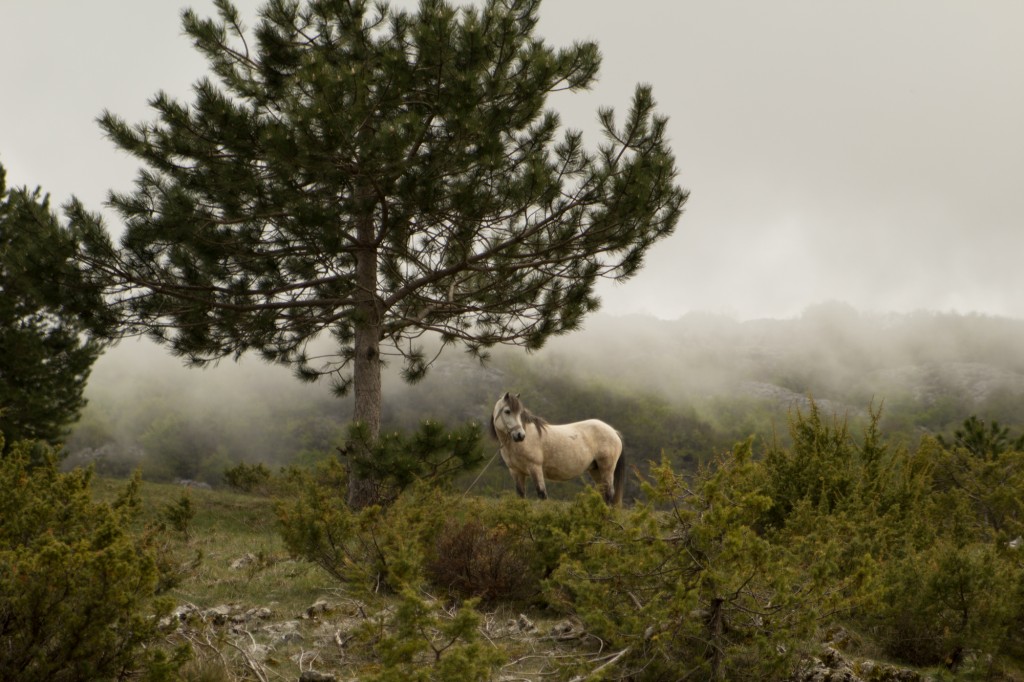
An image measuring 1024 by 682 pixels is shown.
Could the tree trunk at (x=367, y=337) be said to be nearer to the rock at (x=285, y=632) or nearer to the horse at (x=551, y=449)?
the horse at (x=551, y=449)

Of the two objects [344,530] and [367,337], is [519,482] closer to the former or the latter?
[367,337]

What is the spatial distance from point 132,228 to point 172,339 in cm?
209

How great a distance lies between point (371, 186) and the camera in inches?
451

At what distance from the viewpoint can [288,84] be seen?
38.1ft

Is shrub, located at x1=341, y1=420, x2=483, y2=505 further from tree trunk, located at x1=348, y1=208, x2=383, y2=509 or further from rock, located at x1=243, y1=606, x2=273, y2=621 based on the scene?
rock, located at x1=243, y1=606, x2=273, y2=621

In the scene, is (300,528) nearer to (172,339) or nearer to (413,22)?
(172,339)

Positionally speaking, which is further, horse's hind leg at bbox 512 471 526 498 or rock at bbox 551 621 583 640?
horse's hind leg at bbox 512 471 526 498

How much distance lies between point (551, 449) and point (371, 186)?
225 inches

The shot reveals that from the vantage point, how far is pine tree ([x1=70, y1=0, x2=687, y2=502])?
10.3 meters

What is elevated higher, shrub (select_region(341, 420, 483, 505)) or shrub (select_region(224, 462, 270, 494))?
shrub (select_region(341, 420, 483, 505))

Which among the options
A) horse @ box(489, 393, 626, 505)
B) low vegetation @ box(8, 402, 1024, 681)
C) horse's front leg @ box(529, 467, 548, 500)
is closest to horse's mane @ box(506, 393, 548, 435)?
horse @ box(489, 393, 626, 505)

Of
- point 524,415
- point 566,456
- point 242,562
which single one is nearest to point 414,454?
point 242,562

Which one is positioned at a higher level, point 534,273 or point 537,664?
point 534,273

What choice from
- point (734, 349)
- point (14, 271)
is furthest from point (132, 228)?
point (734, 349)
